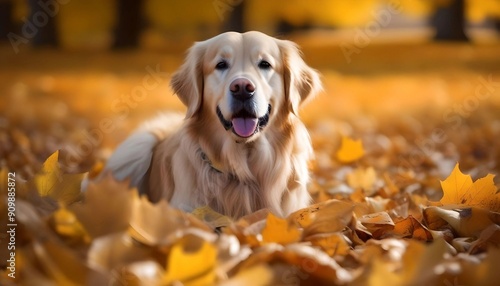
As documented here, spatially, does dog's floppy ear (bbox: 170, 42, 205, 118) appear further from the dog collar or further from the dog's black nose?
the dog's black nose

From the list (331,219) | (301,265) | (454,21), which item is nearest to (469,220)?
(331,219)

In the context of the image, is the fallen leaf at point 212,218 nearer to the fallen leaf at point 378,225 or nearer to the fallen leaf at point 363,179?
the fallen leaf at point 378,225

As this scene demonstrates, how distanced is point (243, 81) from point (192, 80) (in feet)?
1.68

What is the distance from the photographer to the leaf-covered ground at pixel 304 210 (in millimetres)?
1541

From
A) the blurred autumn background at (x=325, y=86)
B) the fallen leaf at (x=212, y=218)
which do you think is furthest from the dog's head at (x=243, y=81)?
the blurred autumn background at (x=325, y=86)

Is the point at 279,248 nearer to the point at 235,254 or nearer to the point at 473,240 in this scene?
the point at 235,254

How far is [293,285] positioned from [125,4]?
532 inches

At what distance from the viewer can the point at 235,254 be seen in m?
1.71

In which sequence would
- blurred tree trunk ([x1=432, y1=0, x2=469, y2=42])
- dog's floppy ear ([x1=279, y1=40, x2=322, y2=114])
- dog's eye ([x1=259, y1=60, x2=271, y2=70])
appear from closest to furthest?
1. dog's eye ([x1=259, y1=60, x2=271, y2=70])
2. dog's floppy ear ([x1=279, y1=40, x2=322, y2=114])
3. blurred tree trunk ([x1=432, y1=0, x2=469, y2=42])

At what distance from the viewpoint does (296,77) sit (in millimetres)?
3285

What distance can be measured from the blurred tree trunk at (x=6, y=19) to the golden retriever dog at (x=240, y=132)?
976 cm

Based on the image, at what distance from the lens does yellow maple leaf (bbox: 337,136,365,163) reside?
456 centimetres

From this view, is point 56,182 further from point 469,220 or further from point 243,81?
point 469,220

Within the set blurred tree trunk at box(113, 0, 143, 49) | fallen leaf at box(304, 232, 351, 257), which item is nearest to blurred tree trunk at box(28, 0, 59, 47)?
blurred tree trunk at box(113, 0, 143, 49)
